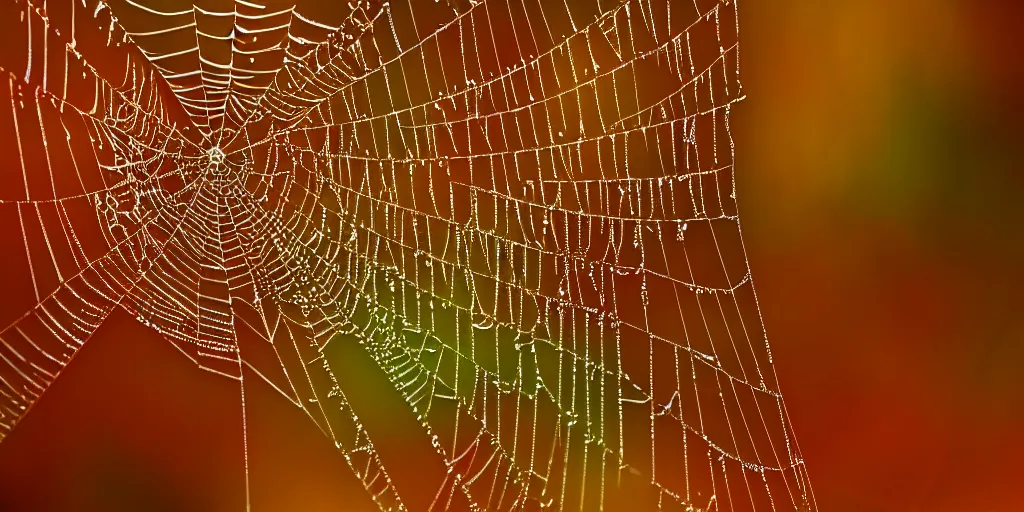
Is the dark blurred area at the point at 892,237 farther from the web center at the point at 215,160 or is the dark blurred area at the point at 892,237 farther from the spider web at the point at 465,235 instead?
the web center at the point at 215,160

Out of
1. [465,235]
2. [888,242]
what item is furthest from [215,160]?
[888,242]

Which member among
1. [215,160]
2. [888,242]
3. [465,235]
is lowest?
[888,242]

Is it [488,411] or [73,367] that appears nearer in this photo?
[73,367]

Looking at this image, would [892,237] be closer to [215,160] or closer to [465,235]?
[465,235]

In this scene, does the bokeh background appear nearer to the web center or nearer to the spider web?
the spider web

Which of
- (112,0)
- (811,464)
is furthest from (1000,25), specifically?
(112,0)

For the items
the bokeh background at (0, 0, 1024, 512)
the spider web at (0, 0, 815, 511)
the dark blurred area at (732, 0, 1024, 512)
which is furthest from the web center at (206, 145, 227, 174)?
the dark blurred area at (732, 0, 1024, 512)

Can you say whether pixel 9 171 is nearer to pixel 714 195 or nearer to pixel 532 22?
pixel 532 22
